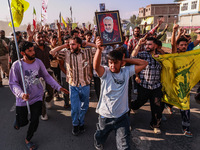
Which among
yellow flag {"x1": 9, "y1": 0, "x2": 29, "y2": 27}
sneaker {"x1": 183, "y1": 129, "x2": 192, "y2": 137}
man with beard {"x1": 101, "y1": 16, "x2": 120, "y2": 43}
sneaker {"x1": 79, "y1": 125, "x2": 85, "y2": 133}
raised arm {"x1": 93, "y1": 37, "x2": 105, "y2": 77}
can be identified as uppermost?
yellow flag {"x1": 9, "y1": 0, "x2": 29, "y2": 27}

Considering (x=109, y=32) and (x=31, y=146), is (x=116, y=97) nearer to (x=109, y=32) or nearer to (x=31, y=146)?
(x=109, y=32)

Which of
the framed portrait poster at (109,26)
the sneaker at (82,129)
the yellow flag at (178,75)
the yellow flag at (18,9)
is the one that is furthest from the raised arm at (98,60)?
the yellow flag at (18,9)

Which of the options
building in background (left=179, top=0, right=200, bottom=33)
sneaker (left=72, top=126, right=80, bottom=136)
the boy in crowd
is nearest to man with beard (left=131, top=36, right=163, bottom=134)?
the boy in crowd

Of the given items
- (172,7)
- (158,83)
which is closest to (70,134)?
(158,83)

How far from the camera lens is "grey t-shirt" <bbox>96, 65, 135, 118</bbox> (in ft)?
8.33

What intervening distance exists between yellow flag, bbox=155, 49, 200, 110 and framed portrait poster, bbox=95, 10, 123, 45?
109 centimetres

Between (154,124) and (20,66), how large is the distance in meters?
2.98

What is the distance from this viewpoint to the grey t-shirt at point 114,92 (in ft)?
8.33

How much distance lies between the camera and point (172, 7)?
56.2 metres

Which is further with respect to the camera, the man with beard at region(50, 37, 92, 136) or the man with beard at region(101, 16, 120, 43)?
the man with beard at region(50, 37, 92, 136)

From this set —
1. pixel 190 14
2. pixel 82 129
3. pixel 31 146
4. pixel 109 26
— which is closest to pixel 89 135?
pixel 82 129

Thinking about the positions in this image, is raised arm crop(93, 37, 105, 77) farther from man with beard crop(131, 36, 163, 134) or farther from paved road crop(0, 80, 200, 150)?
paved road crop(0, 80, 200, 150)

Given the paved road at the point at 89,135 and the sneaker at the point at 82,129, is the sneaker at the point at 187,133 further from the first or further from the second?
the sneaker at the point at 82,129

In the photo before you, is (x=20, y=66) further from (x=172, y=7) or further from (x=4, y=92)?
(x=172, y=7)
